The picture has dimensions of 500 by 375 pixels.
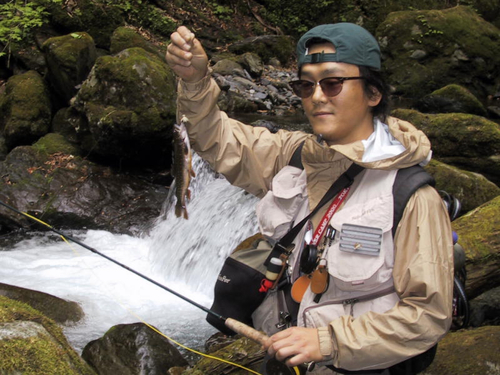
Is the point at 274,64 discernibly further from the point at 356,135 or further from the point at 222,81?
the point at 356,135

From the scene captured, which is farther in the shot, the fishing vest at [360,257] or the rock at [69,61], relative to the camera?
the rock at [69,61]

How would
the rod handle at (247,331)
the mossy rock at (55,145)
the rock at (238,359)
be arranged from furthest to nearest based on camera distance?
the mossy rock at (55,145) → the rock at (238,359) → the rod handle at (247,331)

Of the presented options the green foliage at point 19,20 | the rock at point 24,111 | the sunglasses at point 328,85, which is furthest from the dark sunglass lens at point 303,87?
the green foliage at point 19,20

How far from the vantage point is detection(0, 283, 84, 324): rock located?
→ 212 inches

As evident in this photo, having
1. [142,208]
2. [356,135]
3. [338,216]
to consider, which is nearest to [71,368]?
[338,216]

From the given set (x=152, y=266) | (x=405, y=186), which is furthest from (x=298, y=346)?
(x=152, y=266)

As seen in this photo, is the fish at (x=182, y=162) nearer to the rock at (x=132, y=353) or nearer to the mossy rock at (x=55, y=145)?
the rock at (x=132, y=353)

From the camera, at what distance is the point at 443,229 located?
1.90 m

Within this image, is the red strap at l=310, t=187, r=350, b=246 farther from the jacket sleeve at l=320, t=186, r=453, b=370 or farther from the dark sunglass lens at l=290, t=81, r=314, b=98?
the dark sunglass lens at l=290, t=81, r=314, b=98

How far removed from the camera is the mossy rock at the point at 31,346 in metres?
2.17

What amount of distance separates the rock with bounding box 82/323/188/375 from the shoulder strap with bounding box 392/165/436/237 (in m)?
3.34

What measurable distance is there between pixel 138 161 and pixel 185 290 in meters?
3.70

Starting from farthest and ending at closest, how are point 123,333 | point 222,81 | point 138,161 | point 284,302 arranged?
point 222,81 < point 138,161 < point 123,333 < point 284,302

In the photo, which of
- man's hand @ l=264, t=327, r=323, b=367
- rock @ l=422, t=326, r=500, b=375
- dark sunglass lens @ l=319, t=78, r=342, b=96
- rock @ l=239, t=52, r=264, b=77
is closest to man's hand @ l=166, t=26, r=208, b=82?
dark sunglass lens @ l=319, t=78, r=342, b=96
